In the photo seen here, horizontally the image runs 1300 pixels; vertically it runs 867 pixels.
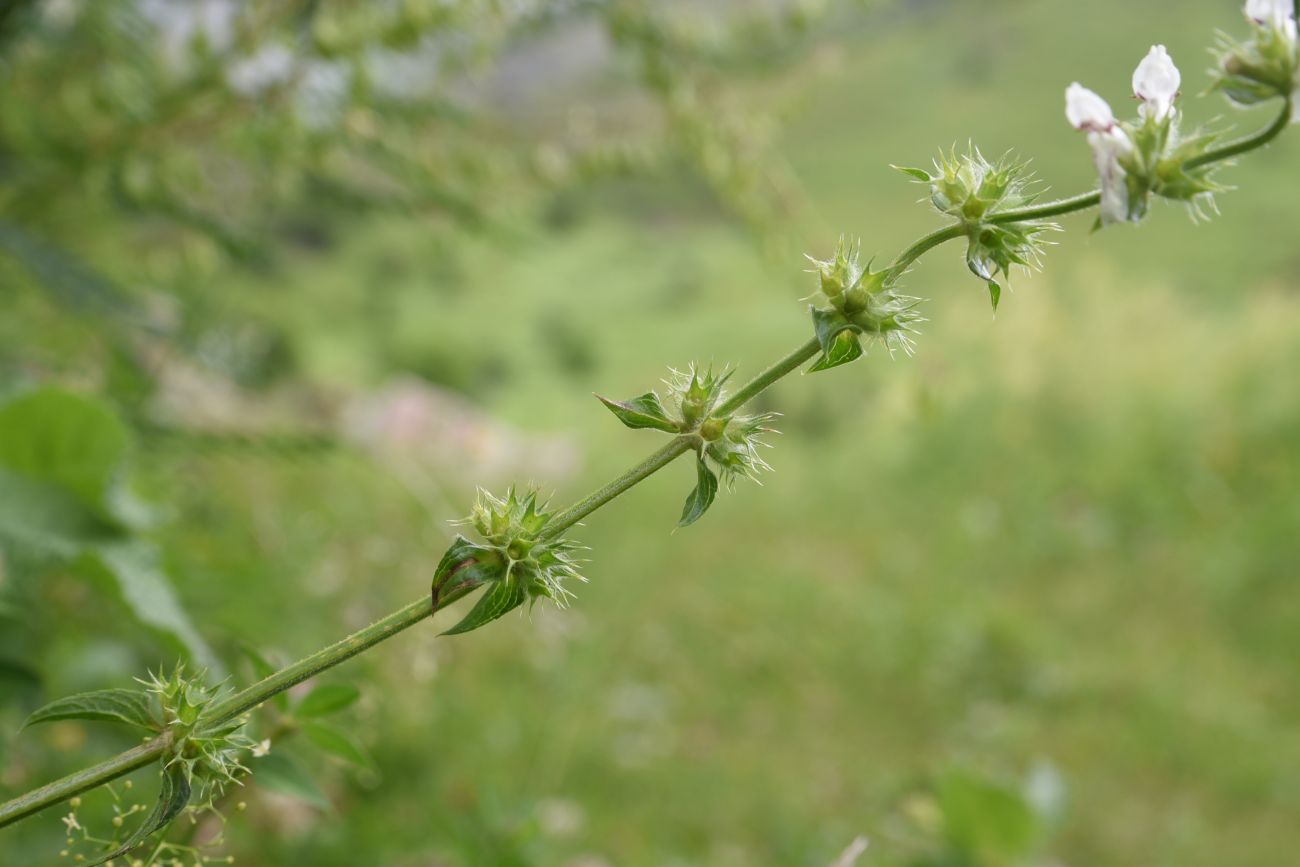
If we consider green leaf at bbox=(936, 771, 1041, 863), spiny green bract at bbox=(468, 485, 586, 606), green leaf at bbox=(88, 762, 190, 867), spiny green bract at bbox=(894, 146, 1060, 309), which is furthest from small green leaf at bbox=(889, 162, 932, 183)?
green leaf at bbox=(936, 771, 1041, 863)

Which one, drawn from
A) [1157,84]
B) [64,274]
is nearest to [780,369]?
[1157,84]

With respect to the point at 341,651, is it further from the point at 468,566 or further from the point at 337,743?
the point at 337,743

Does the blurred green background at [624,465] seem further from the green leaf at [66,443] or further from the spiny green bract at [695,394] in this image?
the spiny green bract at [695,394]

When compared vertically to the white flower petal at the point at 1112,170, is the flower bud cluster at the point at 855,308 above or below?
above

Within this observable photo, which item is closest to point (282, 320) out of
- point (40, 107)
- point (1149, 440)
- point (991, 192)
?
point (1149, 440)

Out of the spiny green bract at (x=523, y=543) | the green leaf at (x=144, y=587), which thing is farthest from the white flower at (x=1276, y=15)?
the green leaf at (x=144, y=587)

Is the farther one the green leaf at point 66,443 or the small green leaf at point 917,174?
the green leaf at point 66,443
